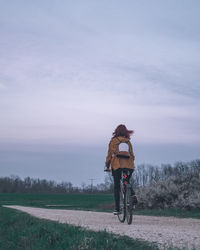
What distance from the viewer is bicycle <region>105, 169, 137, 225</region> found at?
27.3 ft

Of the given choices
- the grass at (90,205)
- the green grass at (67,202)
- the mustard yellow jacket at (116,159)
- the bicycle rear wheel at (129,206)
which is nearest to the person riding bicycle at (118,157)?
the mustard yellow jacket at (116,159)

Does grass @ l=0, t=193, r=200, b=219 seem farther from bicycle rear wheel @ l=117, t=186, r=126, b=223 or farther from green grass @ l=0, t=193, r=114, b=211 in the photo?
bicycle rear wheel @ l=117, t=186, r=126, b=223

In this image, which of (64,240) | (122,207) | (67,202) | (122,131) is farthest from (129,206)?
(67,202)

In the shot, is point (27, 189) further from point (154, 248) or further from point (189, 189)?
point (154, 248)

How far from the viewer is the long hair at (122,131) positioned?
915cm

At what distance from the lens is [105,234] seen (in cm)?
568

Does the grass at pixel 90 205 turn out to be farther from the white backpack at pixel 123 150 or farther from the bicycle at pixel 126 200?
the white backpack at pixel 123 150

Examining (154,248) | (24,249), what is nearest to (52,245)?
(24,249)

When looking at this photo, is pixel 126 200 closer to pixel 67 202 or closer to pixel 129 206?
pixel 129 206

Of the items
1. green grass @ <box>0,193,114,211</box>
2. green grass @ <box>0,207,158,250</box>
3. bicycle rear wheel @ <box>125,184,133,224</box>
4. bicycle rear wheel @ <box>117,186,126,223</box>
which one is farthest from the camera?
green grass @ <box>0,193,114,211</box>

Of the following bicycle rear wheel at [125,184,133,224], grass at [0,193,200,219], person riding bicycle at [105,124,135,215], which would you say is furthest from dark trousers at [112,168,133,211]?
grass at [0,193,200,219]

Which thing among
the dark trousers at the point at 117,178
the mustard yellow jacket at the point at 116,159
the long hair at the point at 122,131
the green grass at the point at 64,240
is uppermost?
the long hair at the point at 122,131

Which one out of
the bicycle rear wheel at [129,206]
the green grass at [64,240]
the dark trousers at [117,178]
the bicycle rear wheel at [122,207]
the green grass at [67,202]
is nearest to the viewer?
the green grass at [64,240]

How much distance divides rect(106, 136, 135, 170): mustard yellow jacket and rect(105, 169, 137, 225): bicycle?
0.59 feet
